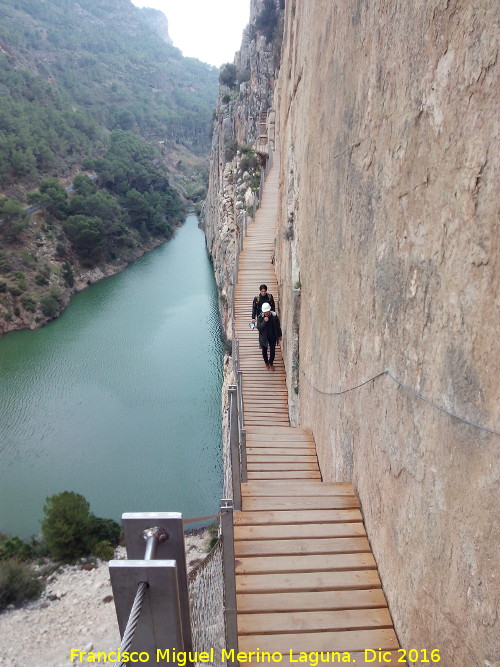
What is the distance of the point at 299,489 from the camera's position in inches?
135

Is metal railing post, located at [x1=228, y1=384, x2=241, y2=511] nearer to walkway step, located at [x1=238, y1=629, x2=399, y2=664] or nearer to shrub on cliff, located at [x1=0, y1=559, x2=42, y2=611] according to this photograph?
A: walkway step, located at [x1=238, y1=629, x2=399, y2=664]

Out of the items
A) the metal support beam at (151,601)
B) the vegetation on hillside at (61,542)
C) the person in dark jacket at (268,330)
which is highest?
the metal support beam at (151,601)

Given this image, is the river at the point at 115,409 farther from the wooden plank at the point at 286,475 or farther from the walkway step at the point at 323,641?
the walkway step at the point at 323,641

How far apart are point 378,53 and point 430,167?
1.14m

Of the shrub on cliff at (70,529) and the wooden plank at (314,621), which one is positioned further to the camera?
the shrub on cliff at (70,529)

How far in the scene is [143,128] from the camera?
65750mm

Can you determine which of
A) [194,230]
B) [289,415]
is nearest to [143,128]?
[194,230]

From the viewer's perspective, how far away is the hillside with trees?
27.4m

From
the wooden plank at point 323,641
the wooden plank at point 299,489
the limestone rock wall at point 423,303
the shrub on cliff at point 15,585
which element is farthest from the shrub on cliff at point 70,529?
the wooden plank at point 323,641

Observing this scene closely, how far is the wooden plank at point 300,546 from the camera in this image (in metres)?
2.71

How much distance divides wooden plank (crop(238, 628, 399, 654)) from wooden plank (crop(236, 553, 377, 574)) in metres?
0.35

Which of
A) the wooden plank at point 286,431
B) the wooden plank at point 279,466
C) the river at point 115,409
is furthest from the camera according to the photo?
the river at point 115,409

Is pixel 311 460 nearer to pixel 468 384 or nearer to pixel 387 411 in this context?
pixel 387 411

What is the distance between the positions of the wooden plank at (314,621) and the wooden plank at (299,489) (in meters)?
0.89
